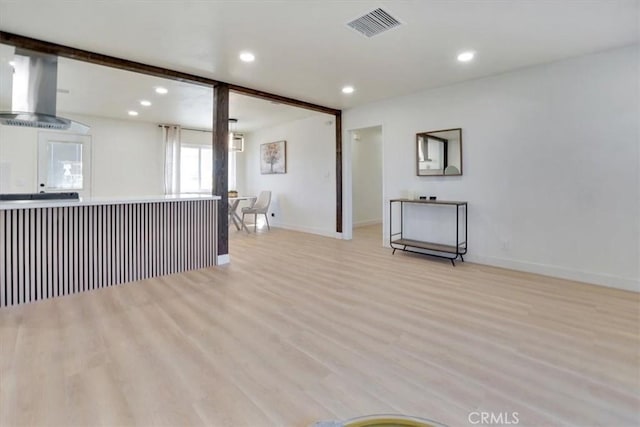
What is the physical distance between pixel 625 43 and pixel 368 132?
17.2 feet

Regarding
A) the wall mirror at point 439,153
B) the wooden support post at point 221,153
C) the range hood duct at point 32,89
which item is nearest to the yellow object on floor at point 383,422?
the wooden support post at point 221,153

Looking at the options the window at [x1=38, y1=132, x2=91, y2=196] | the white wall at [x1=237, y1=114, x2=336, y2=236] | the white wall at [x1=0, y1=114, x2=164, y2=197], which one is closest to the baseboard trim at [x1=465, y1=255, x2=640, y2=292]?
the white wall at [x1=237, y1=114, x2=336, y2=236]

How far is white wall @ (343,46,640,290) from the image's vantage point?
3207 millimetres

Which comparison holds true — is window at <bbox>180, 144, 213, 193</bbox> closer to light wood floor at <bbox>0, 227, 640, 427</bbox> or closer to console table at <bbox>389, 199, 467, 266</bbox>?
light wood floor at <bbox>0, 227, 640, 427</bbox>

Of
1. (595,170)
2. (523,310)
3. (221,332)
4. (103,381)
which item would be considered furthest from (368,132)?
(103,381)

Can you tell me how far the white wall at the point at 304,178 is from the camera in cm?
644

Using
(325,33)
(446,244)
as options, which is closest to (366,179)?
(446,244)

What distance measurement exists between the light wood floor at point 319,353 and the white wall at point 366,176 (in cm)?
452

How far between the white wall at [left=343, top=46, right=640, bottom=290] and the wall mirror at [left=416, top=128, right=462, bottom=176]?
0.34 feet

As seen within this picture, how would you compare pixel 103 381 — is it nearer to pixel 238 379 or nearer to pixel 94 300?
pixel 238 379

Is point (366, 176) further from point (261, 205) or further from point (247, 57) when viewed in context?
point (247, 57)

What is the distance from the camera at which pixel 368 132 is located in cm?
802

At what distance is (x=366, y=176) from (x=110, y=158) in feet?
19.0

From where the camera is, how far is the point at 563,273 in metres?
3.60
